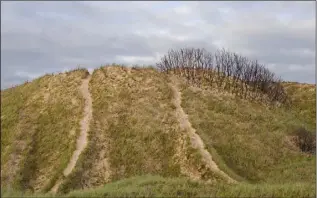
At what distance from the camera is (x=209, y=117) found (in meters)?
28.4

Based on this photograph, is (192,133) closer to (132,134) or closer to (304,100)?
(132,134)

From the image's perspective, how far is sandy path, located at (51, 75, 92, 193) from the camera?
22586 mm

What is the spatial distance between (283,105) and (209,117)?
8.88 metres

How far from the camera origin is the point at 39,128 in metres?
26.4

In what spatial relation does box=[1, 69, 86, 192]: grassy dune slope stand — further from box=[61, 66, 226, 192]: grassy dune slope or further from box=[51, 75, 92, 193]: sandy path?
box=[61, 66, 226, 192]: grassy dune slope

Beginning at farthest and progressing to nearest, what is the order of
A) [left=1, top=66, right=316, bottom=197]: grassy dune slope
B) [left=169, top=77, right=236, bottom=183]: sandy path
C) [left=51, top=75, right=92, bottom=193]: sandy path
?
[left=169, top=77, right=236, bottom=183]: sandy path → [left=51, top=75, right=92, bottom=193]: sandy path → [left=1, top=66, right=316, bottom=197]: grassy dune slope

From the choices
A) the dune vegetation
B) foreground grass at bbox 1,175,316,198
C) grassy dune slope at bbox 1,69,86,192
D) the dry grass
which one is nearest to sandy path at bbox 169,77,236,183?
the dune vegetation

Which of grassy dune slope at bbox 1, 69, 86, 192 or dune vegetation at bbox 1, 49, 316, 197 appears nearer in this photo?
dune vegetation at bbox 1, 49, 316, 197

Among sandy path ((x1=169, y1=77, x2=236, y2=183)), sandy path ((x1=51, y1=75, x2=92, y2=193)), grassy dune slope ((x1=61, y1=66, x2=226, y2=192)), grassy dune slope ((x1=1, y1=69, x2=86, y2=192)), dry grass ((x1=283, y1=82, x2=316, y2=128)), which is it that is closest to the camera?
sandy path ((x1=51, y1=75, x2=92, y2=193))

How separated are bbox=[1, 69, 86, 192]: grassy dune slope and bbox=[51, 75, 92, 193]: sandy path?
27cm

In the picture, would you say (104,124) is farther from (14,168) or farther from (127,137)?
(14,168)

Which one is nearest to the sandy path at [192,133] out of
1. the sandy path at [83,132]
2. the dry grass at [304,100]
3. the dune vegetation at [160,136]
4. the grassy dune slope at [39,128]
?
the dune vegetation at [160,136]

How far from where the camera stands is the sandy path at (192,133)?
23.0 meters

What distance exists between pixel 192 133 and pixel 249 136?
3489mm
